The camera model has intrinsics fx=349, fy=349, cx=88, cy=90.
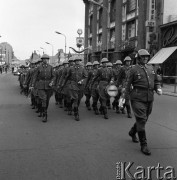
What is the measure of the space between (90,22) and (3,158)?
5496 centimetres

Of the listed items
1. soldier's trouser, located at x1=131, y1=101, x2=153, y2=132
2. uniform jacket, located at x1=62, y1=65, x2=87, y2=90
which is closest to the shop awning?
uniform jacket, located at x1=62, y1=65, x2=87, y2=90

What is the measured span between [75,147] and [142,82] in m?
1.70

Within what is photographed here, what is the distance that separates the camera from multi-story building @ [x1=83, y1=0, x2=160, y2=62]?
32.5m

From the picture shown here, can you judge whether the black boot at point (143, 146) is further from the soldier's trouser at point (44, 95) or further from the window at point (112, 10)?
the window at point (112, 10)

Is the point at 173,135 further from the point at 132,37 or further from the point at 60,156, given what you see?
the point at 132,37

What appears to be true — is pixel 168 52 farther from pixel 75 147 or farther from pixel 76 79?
pixel 75 147

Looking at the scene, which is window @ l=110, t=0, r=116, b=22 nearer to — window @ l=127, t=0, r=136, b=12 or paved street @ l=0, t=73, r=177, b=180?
window @ l=127, t=0, r=136, b=12

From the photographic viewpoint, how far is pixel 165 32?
1218 inches

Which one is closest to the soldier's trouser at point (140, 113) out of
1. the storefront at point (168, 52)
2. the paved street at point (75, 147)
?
the paved street at point (75, 147)

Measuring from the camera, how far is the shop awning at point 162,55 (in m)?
28.5

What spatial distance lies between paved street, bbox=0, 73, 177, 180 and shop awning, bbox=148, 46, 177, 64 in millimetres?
19195

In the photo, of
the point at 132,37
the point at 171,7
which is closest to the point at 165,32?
the point at 171,7

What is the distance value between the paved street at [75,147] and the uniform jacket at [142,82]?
94 cm

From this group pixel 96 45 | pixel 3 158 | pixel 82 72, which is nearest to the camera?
pixel 3 158
